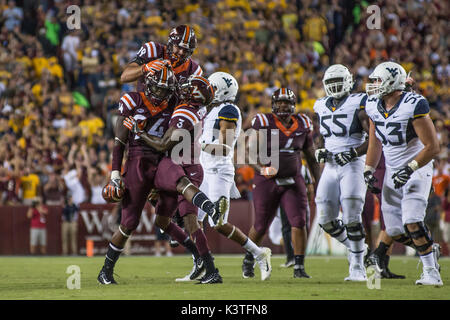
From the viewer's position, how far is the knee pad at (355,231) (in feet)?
28.2

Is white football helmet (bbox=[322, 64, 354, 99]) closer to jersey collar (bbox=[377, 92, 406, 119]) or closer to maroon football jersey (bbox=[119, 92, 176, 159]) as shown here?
jersey collar (bbox=[377, 92, 406, 119])

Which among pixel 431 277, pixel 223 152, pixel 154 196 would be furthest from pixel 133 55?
pixel 431 277

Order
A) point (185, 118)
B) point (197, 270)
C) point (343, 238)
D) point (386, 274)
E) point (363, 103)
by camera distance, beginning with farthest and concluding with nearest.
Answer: point (386, 274) → point (343, 238) → point (363, 103) → point (197, 270) → point (185, 118)

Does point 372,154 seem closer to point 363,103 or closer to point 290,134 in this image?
point 363,103

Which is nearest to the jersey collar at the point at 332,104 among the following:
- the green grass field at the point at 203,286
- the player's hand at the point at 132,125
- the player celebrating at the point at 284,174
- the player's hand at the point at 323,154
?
the player's hand at the point at 323,154

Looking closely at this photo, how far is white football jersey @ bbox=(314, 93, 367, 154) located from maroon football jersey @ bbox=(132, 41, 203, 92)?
1.57m

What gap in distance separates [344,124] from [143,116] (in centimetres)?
235

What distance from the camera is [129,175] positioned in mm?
7910

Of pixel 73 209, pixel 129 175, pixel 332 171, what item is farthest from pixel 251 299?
pixel 73 209

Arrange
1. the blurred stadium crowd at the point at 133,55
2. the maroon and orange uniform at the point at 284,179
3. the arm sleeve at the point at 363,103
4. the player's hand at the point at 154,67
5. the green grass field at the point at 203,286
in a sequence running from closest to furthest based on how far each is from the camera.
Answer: the green grass field at the point at 203,286
the player's hand at the point at 154,67
the arm sleeve at the point at 363,103
the maroon and orange uniform at the point at 284,179
the blurred stadium crowd at the point at 133,55

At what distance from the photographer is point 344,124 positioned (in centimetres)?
890

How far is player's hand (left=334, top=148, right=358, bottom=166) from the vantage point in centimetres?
869

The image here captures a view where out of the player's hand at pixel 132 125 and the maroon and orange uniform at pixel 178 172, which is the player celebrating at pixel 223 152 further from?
the player's hand at pixel 132 125

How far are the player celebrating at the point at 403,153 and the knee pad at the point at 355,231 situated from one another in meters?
0.30
